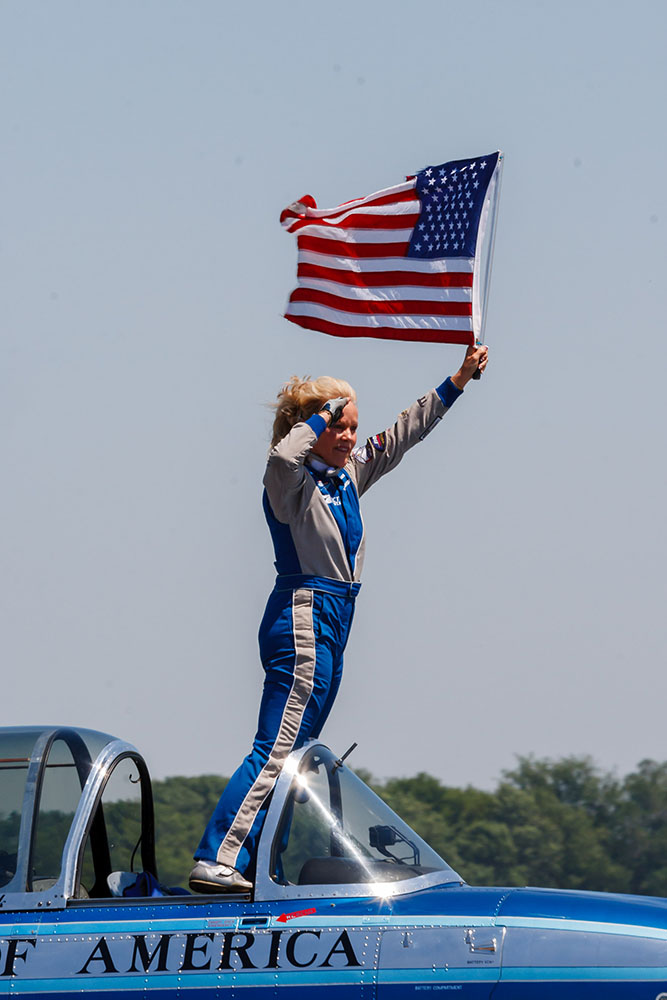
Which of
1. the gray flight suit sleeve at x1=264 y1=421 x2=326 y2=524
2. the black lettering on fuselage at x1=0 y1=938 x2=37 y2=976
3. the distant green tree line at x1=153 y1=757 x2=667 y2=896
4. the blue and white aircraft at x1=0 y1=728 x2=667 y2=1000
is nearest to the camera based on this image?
the blue and white aircraft at x1=0 y1=728 x2=667 y2=1000

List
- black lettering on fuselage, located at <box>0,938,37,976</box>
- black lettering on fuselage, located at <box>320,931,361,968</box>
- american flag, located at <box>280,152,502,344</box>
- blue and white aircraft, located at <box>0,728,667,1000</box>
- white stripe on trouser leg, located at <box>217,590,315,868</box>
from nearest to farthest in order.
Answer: blue and white aircraft, located at <box>0,728,667,1000</box>
black lettering on fuselage, located at <box>320,931,361,968</box>
black lettering on fuselage, located at <box>0,938,37,976</box>
white stripe on trouser leg, located at <box>217,590,315,868</box>
american flag, located at <box>280,152,502,344</box>

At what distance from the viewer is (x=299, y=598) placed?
6.97m

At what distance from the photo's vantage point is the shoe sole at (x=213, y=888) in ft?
21.1

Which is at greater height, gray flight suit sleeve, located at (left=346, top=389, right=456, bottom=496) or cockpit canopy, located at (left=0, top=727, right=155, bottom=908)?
gray flight suit sleeve, located at (left=346, top=389, right=456, bottom=496)

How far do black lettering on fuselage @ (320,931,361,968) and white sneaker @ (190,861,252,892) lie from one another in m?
0.51

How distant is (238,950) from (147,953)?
0.40 m

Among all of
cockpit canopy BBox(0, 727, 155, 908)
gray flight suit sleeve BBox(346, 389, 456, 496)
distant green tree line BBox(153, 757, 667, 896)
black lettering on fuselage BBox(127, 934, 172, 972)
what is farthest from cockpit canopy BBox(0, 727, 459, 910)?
distant green tree line BBox(153, 757, 667, 896)

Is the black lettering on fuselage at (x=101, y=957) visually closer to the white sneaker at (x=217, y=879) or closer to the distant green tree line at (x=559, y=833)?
the white sneaker at (x=217, y=879)

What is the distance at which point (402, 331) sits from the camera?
27.4 feet

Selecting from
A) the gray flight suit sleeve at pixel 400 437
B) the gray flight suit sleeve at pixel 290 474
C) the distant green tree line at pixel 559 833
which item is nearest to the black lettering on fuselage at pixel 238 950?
the gray flight suit sleeve at pixel 290 474

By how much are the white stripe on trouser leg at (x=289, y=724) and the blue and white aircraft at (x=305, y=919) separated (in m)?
0.11

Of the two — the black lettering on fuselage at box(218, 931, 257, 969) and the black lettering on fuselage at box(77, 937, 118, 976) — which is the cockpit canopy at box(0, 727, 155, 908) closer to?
the black lettering on fuselage at box(77, 937, 118, 976)

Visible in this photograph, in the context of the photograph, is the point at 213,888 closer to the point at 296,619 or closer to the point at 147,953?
the point at 147,953

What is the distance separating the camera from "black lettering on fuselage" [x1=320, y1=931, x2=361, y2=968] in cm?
609
